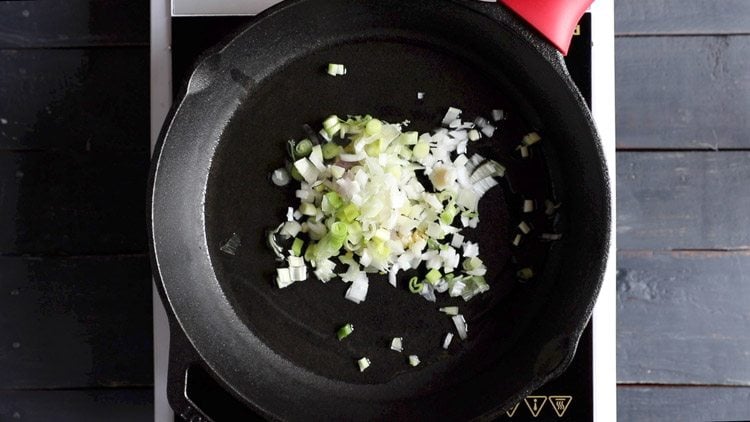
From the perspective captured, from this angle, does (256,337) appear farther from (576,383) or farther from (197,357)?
(576,383)

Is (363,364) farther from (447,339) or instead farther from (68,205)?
(68,205)

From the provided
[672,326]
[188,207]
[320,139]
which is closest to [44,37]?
[188,207]

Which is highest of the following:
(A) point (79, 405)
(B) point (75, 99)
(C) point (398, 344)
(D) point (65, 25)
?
(D) point (65, 25)

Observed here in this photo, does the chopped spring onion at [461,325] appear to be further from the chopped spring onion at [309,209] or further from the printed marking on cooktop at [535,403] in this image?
the chopped spring onion at [309,209]

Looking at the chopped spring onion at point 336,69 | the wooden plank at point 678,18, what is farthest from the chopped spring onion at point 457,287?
the wooden plank at point 678,18

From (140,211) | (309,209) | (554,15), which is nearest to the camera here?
(554,15)

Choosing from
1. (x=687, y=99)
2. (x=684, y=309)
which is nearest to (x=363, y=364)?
(x=684, y=309)

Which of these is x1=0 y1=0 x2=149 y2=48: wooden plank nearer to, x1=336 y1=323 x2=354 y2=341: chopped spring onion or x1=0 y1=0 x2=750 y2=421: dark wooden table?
x1=0 y1=0 x2=750 y2=421: dark wooden table
